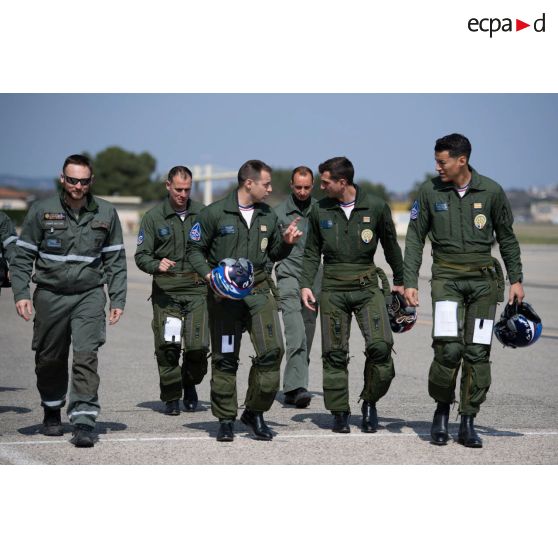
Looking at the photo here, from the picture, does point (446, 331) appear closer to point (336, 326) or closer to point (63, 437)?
point (336, 326)

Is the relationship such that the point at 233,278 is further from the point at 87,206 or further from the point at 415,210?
the point at 415,210

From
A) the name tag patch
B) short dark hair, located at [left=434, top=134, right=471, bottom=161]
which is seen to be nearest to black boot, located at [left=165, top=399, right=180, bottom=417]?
the name tag patch

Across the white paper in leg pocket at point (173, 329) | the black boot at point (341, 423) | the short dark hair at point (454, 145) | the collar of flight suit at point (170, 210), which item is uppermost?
the short dark hair at point (454, 145)

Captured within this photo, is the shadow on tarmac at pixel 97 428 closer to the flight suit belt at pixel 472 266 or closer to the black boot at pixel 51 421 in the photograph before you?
the black boot at pixel 51 421

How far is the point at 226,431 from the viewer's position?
8234 mm

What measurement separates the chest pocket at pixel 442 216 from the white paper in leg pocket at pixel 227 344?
1641 millimetres

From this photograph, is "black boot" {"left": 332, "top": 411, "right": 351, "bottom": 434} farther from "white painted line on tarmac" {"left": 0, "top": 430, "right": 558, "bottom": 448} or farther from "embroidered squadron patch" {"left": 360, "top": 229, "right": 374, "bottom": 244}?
"embroidered squadron patch" {"left": 360, "top": 229, "right": 374, "bottom": 244}

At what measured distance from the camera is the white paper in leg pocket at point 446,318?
8.11 meters

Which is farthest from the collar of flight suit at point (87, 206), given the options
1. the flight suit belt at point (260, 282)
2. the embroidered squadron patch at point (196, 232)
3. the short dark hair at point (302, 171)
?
the short dark hair at point (302, 171)

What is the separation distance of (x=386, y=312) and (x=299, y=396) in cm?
180

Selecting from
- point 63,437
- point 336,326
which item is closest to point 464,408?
point 336,326

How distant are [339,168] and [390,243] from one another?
27.5 inches

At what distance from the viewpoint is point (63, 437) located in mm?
8398

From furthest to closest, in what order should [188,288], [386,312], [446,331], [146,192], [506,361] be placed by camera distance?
[146,192] → [506,361] → [188,288] → [386,312] → [446,331]
